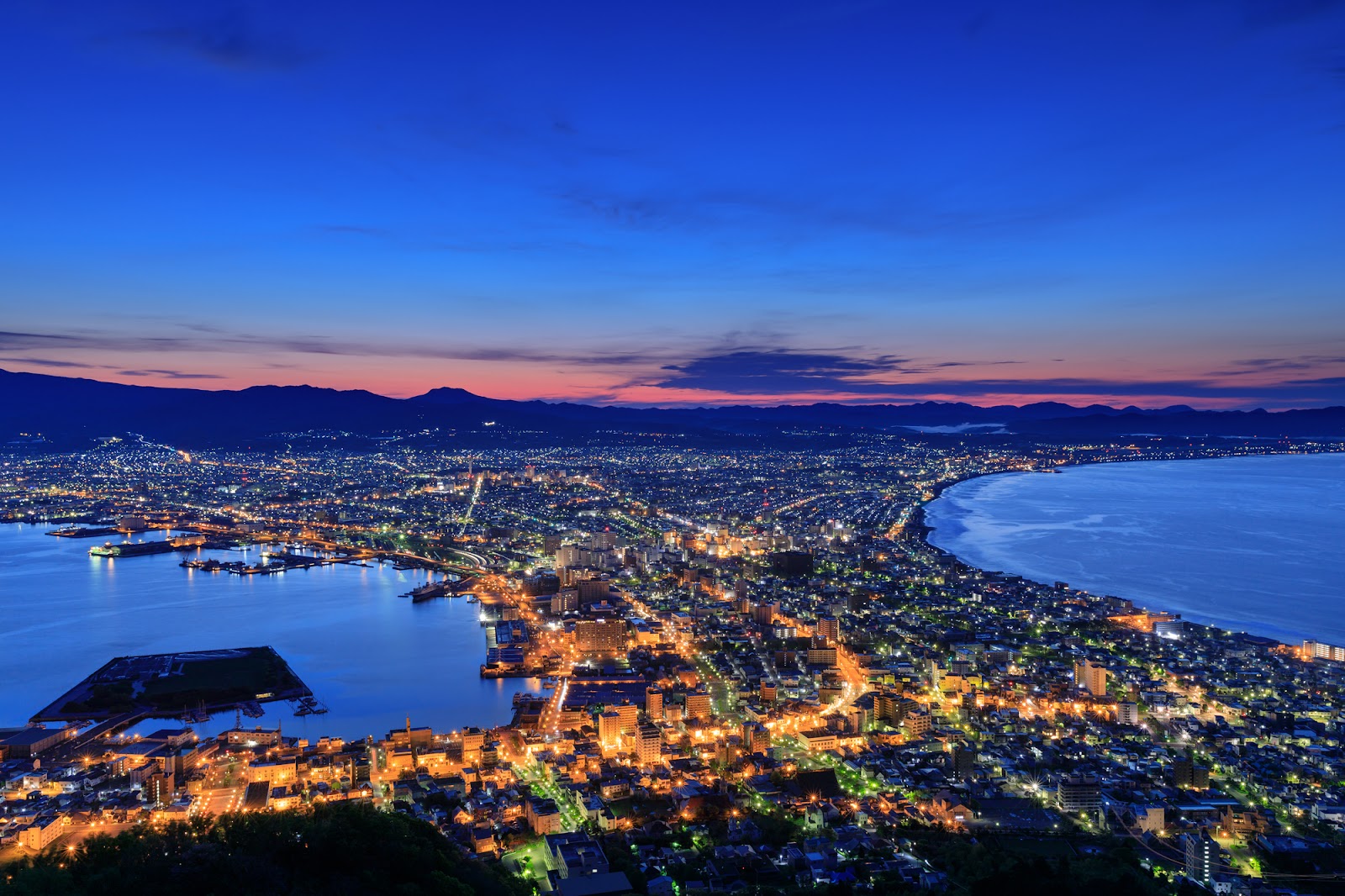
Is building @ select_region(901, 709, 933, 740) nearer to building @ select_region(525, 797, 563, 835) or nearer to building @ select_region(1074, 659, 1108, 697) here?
building @ select_region(1074, 659, 1108, 697)

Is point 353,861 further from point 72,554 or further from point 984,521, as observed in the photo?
point 984,521

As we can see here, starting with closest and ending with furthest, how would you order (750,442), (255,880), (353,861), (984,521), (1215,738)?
(255,880) < (353,861) < (1215,738) < (984,521) < (750,442)

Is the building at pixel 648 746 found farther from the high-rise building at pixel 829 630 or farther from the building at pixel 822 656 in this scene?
the high-rise building at pixel 829 630

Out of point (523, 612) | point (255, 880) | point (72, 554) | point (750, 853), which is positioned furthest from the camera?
point (72, 554)

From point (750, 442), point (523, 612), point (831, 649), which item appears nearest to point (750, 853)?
point (831, 649)

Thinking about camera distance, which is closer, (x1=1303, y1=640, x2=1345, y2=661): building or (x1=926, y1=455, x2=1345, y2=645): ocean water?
(x1=1303, y1=640, x2=1345, y2=661): building

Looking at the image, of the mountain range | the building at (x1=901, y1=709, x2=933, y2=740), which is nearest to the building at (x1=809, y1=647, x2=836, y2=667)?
the building at (x1=901, y1=709, x2=933, y2=740)
